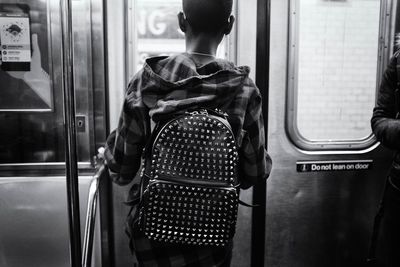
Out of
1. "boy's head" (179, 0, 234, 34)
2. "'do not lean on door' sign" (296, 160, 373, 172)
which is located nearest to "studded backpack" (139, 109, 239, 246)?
"boy's head" (179, 0, 234, 34)

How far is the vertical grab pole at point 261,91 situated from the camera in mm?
2424

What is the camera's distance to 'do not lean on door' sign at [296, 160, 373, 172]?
8.58 ft

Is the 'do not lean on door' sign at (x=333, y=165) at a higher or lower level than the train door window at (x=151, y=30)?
lower

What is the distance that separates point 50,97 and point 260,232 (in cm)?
153

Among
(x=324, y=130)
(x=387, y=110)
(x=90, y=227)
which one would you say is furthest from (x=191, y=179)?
(x=324, y=130)

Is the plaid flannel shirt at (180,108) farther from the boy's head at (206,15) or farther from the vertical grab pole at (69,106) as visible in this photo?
the vertical grab pole at (69,106)

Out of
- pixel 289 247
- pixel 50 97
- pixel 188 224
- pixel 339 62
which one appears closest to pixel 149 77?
pixel 188 224

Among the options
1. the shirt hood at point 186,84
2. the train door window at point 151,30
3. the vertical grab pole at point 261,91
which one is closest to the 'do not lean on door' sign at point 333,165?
the vertical grab pole at point 261,91

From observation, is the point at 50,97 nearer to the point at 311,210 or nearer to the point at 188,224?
the point at 188,224

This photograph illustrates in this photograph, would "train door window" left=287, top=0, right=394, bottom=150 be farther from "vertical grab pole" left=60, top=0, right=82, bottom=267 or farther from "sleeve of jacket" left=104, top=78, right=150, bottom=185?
"vertical grab pole" left=60, top=0, right=82, bottom=267

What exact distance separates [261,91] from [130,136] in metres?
1.27

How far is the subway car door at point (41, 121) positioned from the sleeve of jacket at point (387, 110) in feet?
5.01

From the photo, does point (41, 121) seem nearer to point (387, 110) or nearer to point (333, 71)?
point (333, 71)

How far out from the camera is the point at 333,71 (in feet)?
8.42
